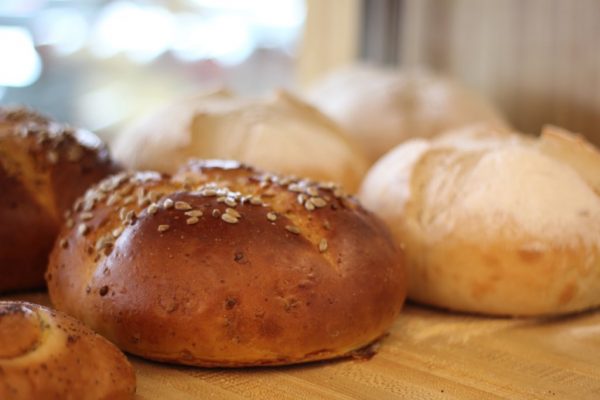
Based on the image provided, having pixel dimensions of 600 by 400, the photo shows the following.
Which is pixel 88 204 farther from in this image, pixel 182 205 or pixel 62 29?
pixel 62 29

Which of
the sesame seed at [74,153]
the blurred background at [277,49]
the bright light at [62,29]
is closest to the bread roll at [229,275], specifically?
the sesame seed at [74,153]

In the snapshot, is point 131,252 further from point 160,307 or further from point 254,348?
point 254,348

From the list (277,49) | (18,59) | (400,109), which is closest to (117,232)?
(400,109)

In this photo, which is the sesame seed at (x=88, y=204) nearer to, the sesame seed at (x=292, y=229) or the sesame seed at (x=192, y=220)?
the sesame seed at (x=192, y=220)

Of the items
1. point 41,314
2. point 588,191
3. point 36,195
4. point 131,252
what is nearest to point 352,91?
point 588,191

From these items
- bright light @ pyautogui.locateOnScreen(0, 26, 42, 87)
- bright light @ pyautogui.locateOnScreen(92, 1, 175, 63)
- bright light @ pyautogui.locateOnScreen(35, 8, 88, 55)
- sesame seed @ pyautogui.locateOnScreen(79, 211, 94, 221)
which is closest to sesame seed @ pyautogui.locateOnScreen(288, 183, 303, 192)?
sesame seed @ pyautogui.locateOnScreen(79, 211, 94, 221)

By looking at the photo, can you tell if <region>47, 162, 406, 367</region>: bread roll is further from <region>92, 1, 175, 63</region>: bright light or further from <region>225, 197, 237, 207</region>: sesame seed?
<region>92, 1, 175, 63</region>: bright light
